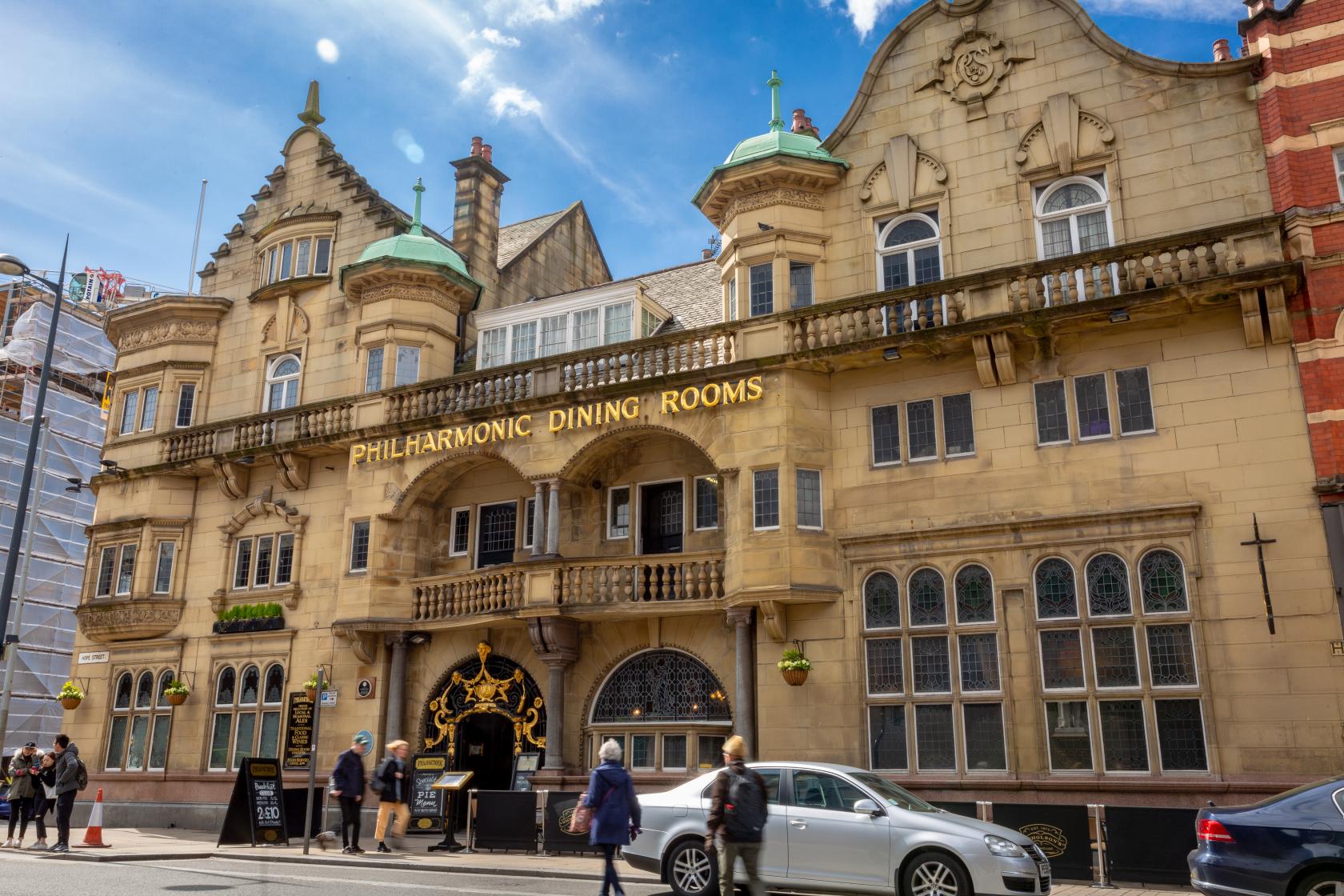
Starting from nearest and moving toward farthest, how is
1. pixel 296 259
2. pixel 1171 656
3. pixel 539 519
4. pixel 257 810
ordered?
pixel 1171 656 < pixel 257 810 < pixel 539 519 < pixel 296 259

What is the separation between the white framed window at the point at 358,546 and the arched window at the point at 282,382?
17.2ft

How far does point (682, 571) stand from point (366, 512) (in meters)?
8.03

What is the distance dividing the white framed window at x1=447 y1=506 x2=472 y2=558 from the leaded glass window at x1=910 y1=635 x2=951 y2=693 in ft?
35.6

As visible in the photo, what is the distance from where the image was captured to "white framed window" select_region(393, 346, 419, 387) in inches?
1029

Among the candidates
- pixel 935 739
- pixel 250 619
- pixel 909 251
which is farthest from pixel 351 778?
pixel 909 251

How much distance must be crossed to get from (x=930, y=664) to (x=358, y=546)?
13.1 metres

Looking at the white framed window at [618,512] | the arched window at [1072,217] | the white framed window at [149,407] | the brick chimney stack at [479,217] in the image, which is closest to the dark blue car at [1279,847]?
the arched window at [1072,217]

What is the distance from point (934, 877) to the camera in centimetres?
1169

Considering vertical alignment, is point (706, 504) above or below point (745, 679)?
above

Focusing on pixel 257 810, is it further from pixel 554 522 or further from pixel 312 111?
pixel 312 111

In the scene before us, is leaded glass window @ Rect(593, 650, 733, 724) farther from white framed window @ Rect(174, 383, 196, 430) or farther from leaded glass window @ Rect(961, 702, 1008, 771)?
white framed window @ Rect(174, 383, 196, 430)

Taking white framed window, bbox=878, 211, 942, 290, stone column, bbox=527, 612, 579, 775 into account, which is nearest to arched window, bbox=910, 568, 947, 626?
white framed window, bbox=878, 211, 942, 290

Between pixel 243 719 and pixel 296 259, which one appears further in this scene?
pixel 296 259

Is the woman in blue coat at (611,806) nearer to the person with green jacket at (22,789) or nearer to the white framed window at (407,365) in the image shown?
the person with green jacket at (22,789)
